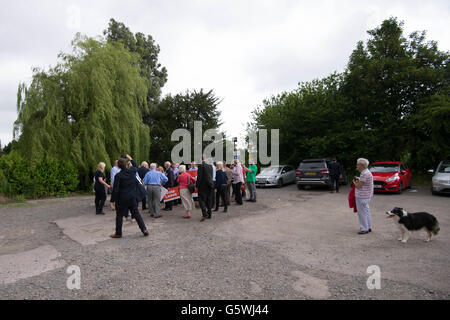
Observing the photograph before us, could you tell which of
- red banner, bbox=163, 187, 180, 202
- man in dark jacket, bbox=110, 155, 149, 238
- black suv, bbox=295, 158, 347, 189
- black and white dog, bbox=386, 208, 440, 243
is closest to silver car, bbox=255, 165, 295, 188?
black suv, bbox=295, 158, 347, 189

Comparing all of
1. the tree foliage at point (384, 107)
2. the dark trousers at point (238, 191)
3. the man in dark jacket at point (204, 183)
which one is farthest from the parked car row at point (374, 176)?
the man in dark jacket at point (204, 183)

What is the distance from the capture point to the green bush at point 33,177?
42.1ft

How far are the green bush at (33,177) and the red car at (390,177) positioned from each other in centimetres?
1616

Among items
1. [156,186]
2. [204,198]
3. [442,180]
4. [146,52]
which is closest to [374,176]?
[442,180]

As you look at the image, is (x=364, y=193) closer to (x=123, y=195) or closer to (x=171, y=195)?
(x=123, y=195)

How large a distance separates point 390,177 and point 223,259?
39.3 feet

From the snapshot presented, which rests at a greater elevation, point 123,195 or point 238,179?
point 238,179

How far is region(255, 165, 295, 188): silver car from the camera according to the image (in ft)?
59.0

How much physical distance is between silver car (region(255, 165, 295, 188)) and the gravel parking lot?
975cm

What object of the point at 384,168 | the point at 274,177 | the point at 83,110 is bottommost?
the point at 274,177

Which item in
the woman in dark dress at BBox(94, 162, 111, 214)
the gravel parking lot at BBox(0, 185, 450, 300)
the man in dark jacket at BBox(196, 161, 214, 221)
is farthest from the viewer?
the woman in dark dress at BBox(94, 162, 111, 214)

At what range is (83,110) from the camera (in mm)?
15039

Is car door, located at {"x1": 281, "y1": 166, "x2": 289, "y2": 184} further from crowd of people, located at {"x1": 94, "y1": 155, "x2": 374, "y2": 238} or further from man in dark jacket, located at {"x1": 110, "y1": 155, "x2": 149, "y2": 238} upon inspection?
man in dark jacket, located at {"x1": 110, "y1": 155, "x2": 149, "y2": 238}
